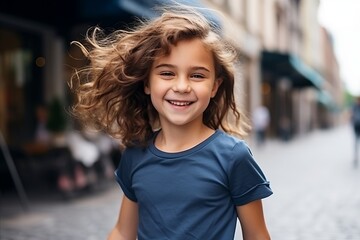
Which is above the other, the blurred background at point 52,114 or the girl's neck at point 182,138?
the girl's neck at point 182,138

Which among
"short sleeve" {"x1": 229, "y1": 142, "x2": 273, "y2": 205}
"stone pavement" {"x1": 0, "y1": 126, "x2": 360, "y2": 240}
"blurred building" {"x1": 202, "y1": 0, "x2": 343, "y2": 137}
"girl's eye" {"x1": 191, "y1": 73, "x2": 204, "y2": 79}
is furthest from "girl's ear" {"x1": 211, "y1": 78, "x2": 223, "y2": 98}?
"blurred building" {"x1": 202, "y1": 0, "x2": 343, "y2": 137}

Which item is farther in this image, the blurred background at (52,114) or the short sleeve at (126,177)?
the blurred background at (52,114)

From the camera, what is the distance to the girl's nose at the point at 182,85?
1.56m

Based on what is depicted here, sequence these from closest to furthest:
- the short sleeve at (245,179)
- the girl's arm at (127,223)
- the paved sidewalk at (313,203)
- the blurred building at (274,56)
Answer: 1. the short sleeve at (245,179)
2. the girl's arm at (127,223)
3. the paved sidewalk at (313,203)
4. the blurred building at (274,56)

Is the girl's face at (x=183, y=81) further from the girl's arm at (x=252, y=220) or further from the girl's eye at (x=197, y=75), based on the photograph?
the girl's arm at (x=252, y=220)

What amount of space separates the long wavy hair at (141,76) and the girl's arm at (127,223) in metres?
0.21

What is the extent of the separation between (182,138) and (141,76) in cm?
26

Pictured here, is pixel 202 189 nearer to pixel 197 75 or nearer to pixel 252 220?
pixel 252 220

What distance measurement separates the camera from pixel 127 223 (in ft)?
5.84

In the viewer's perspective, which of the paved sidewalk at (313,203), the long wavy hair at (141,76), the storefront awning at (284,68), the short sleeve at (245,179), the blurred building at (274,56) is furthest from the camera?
the storefront awning at (284,68)

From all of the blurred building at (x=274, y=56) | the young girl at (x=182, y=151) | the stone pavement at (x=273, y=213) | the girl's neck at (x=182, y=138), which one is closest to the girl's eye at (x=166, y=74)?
the young girl at (x=182, y=151)

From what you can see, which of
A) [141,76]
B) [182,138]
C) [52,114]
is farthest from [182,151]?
[52,114]

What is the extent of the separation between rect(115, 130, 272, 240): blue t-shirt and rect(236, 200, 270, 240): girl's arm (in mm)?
26

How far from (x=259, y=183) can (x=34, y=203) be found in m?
5.87
